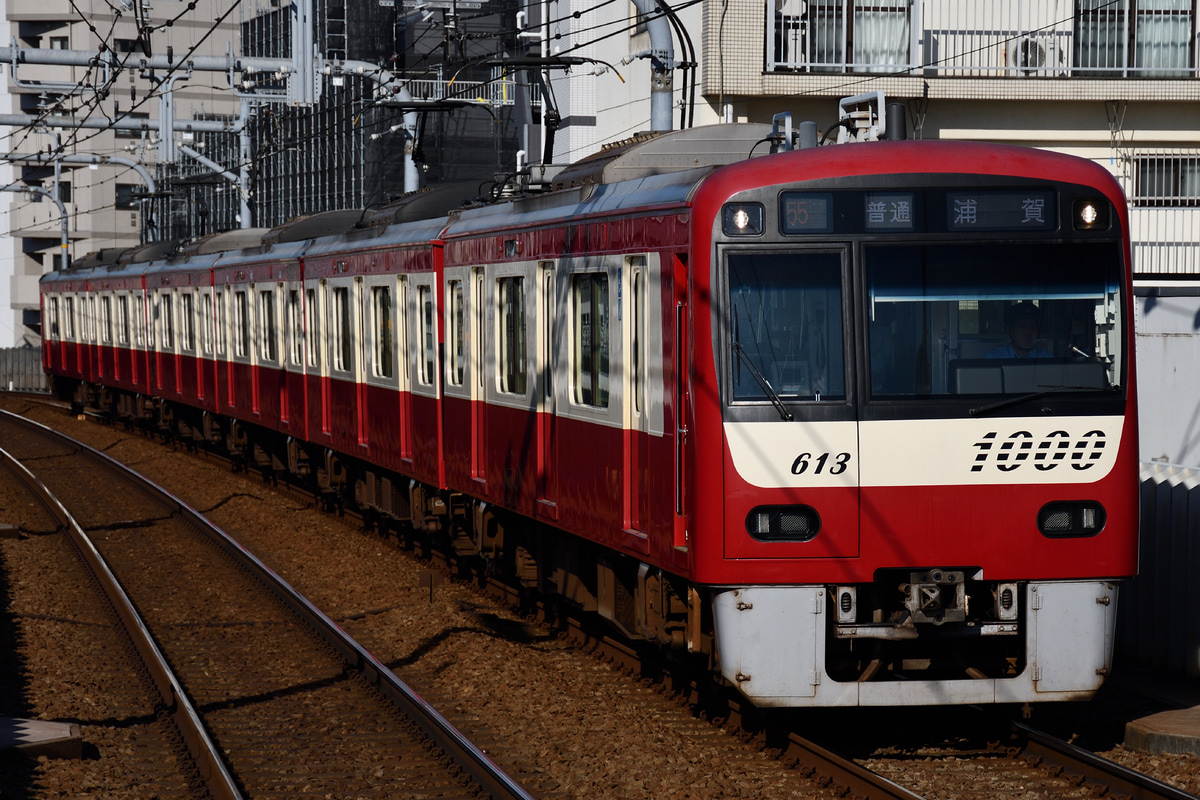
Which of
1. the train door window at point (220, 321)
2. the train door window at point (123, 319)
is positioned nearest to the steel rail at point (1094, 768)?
the train door window at point (220, 321)

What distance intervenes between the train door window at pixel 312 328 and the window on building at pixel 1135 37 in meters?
9.58

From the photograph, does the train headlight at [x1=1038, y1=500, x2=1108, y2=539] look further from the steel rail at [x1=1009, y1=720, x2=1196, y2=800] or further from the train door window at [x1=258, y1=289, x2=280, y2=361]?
the train door window at [x1=258, y1=289, x2=280, y2=361]

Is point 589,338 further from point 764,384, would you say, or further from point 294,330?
point 294,330

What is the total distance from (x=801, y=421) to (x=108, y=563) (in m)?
9.42

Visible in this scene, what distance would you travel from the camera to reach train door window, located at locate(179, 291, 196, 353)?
79.0ft

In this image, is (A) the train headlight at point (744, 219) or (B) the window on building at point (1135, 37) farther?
(B) the window on building at point (1135, 37)

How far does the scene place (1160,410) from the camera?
9.96m

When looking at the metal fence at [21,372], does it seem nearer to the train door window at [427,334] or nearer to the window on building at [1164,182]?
the window on building at [1164,182]

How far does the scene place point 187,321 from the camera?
24531mm

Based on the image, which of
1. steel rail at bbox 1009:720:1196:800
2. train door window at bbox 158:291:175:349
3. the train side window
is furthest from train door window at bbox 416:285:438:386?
train door window at bbox 158:291:175:349

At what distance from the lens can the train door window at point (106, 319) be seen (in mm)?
30952

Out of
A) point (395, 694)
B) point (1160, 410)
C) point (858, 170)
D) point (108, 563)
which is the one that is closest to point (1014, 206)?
point (858, 170)

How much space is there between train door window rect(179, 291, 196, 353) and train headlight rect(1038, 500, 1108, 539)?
60.7ft

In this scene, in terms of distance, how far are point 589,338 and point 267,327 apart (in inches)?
441
